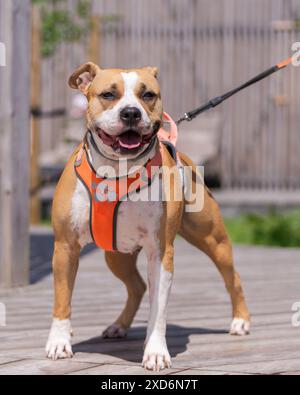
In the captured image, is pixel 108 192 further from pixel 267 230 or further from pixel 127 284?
pixel 267 230

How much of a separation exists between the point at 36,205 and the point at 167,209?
→ 8.23m

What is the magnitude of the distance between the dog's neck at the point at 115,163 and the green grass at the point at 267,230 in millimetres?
7089

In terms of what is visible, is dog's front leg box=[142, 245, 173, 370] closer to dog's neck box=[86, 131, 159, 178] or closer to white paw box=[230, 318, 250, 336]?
dog's neck box=[86, 131, 159, 178]

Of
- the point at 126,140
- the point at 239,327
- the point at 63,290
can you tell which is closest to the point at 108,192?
the point at 126,140

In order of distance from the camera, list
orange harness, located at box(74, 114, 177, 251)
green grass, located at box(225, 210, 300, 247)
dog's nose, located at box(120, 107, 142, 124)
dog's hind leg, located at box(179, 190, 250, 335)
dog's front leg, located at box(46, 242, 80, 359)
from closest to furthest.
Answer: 1. dog's nose, located at box(120, 107, 142, 124)
2. orange harness, located at box(74, 114, 177, 251)
3. dog's front leg, located at box(46, 242, 80, 359)
4. dog's hind leg, located at box(179, 190, 250, 335)
5. green grass, located at box(225, 210, 300, 247)

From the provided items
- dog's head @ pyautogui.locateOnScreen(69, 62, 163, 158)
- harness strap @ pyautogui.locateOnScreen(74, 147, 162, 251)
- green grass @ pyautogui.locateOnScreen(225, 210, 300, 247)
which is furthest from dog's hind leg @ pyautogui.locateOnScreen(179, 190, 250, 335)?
green grass @ pyautogui.locateOnScreen(225, 210, 300, 247)

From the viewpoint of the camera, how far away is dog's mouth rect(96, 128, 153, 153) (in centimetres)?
469

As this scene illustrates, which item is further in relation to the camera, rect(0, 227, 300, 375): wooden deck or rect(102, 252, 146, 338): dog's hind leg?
rect(102, 252, 146, 338): dog's hind leg

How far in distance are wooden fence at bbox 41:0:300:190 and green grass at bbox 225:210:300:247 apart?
7.04 ft

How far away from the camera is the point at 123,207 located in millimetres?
4957

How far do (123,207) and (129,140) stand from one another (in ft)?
1.38

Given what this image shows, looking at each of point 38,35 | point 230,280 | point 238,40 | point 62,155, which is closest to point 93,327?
point 230,280

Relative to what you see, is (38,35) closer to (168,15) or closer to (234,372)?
(168,15)

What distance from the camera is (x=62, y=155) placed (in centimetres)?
1505
